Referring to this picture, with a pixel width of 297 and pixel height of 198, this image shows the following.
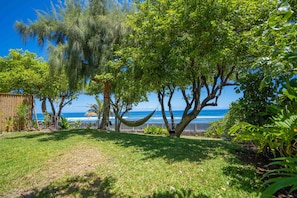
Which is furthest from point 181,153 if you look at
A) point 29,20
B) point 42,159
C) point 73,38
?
point 29,20

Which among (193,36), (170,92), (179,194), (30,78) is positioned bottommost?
(179,194)

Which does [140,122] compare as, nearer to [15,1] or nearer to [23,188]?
[23,188]

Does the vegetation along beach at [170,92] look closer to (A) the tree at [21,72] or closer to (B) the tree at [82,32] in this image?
(B) the tree at [82,32]

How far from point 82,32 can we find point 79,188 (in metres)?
5.07

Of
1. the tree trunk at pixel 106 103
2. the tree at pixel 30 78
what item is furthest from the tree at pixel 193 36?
the tree at pixel 30 78

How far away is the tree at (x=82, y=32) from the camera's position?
6.24 meters

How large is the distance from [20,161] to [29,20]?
17.5ft

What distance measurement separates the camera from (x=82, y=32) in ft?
20.3

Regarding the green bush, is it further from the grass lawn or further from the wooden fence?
the grass lawn

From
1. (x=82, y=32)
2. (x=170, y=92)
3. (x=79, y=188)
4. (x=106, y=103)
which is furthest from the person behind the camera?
(x=170, y=92)

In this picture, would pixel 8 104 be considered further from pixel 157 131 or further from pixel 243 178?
pixel 243 178

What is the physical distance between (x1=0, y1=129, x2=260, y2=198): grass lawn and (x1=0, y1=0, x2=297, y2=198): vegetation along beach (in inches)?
0.7

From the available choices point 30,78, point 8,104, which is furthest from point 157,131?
point 30,78

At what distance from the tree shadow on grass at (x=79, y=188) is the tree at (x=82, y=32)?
4171 millimetres
